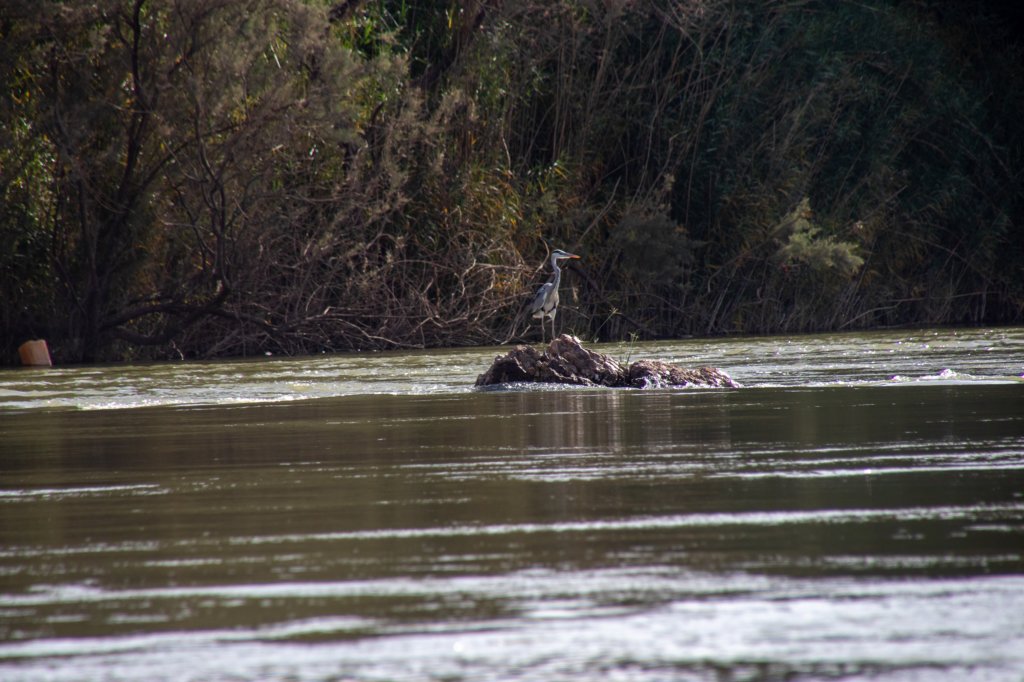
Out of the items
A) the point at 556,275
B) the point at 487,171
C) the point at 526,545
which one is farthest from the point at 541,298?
the point at 526,545

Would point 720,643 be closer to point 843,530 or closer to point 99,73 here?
point 843,530

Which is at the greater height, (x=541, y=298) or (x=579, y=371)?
(x=541, y=298)

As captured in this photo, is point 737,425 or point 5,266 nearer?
point 737,425

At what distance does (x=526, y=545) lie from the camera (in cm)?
366

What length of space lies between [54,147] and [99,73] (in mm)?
900

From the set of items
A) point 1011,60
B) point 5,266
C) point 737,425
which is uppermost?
point 1011,60

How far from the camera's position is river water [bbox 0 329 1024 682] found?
2588 millimetres

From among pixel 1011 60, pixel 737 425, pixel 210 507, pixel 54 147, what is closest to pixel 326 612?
pixel 210 507

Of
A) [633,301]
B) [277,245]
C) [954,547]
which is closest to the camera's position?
[954,547]

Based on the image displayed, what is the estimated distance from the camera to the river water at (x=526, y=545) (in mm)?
2588

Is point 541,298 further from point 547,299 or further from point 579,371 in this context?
point 579,371

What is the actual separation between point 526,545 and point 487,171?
1563 centimetres

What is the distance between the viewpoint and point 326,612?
2.94 meters

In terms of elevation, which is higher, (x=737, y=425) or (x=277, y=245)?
(x=277, y=245)
